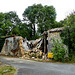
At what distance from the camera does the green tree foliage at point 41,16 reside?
110ft

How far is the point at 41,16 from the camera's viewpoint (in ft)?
115

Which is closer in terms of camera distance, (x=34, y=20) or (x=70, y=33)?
(x=70, y=33)

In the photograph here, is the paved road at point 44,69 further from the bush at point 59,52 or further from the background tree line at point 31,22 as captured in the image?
the background tree line at point 31,22

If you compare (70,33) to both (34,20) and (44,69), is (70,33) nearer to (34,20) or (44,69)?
(44,69)

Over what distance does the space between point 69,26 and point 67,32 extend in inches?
34.9

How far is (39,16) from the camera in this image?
117 ft

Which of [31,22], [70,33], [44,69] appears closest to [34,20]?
[31,22]

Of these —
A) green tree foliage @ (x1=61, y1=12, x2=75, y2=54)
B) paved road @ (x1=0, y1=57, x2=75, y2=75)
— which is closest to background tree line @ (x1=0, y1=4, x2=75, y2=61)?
green tree foliage @ (x1=61, y1=12, x2=75, y2=54)

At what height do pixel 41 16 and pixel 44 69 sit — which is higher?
pixel 41 16

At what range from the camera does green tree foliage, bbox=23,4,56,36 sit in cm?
3341

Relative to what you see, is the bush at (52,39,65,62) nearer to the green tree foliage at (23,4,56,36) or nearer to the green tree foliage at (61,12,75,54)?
the green tree foliage at (61,12,75,54)

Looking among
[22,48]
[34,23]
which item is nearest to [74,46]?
[22,48]

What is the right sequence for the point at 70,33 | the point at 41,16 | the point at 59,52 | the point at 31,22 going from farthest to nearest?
1. the point at 31,22
2. the point at 41,16
3. the point at 70,33
4. the point at 59,52

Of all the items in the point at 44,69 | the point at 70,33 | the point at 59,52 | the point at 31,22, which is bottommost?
the point at 44,69
